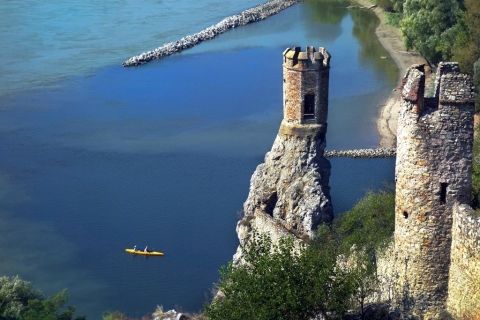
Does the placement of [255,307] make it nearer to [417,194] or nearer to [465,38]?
[417,194]

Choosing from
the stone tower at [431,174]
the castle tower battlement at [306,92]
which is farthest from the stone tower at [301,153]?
the stone tower at [431,174]

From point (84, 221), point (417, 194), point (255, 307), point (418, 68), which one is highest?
point (418, 68)

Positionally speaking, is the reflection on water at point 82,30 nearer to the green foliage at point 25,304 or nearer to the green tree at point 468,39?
the green tree at point 468,39

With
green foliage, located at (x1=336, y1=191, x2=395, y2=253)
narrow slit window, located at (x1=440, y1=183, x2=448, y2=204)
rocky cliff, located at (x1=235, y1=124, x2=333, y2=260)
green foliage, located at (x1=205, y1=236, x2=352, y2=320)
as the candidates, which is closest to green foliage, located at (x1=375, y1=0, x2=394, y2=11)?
rocky cliff, located at (x1=235, y1=124, x2=333, y2=260)

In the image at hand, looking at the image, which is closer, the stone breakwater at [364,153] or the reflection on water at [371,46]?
the stone breakwater at [364,153]

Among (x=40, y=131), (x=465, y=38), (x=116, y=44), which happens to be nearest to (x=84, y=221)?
(x=40, y=131)

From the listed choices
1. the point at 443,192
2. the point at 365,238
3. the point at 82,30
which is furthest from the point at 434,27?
the point at 443,192

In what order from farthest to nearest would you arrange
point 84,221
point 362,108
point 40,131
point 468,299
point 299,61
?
point 362,108
point 40,131
point 84,221
point 299,61
point 468,299
